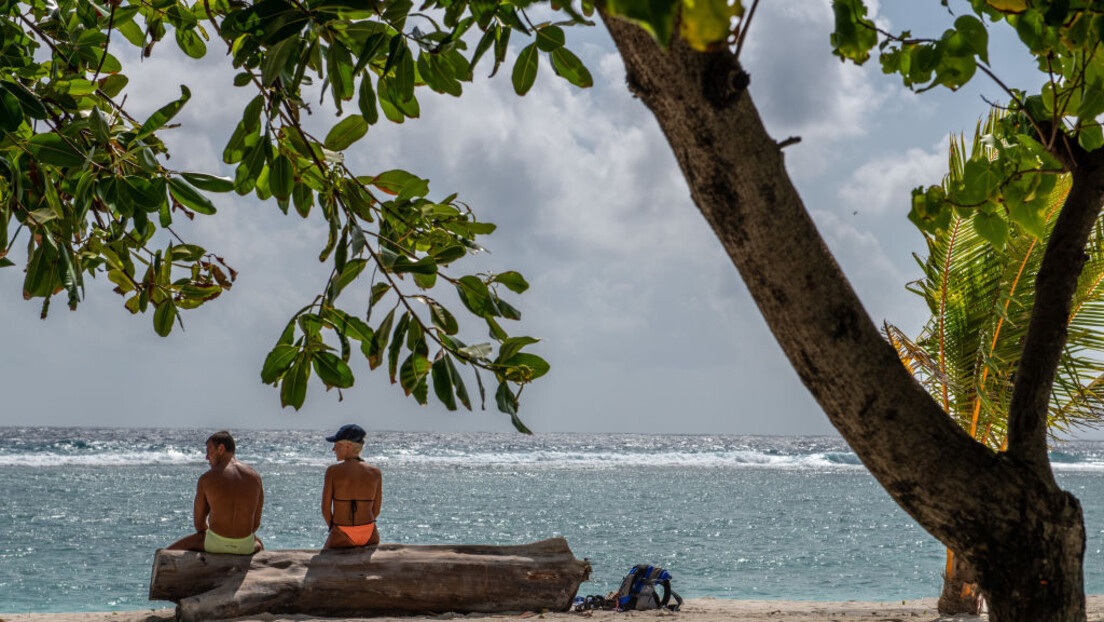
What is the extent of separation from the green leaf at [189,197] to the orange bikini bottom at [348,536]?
526 cm

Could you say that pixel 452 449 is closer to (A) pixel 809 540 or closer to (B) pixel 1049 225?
(A) pixel 809 540

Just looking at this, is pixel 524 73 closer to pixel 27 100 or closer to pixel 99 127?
pixel 99 127

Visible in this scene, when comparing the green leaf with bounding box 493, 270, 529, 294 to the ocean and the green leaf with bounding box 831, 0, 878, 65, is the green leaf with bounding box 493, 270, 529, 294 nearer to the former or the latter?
the green leaf with bounding box 831, 0, 878, 65

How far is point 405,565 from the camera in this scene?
6383 millimetres

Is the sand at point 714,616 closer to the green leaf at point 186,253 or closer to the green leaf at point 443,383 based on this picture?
the green leaf at point 186,253

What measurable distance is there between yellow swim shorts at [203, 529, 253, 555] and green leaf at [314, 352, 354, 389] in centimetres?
495

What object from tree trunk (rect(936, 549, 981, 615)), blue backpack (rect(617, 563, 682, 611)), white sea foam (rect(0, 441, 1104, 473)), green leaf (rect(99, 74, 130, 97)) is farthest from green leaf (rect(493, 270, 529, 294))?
white sea foam (rect(0, 441, 1104, 473))

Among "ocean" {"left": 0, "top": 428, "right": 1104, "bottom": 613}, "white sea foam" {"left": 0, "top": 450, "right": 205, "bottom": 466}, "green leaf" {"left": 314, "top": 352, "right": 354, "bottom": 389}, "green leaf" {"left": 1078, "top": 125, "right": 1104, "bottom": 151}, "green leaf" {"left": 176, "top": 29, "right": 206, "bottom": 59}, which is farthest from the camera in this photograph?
"white sea foam" {"left": 0, "top": 450, "right": 205, "bottom": 466}

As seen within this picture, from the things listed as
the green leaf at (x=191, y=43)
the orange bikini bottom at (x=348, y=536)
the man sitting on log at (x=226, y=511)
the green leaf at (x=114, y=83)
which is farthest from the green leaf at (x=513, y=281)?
the orange bikini bottom at (x=348, y=536)

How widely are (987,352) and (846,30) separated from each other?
518 cm

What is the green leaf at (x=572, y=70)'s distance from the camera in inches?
67.4

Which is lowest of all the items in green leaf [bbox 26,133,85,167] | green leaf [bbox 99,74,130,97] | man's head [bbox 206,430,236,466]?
man's head [bbox 206,430,236,466]

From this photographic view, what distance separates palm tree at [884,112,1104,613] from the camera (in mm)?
6309

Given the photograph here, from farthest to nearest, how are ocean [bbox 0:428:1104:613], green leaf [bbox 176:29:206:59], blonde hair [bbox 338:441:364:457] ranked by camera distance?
1. ocean [bbox 0:428:1104:613]
2. blonde hair [bbox 338:441:364:457]
3. green leaf [bbox 176:29:206:59]
